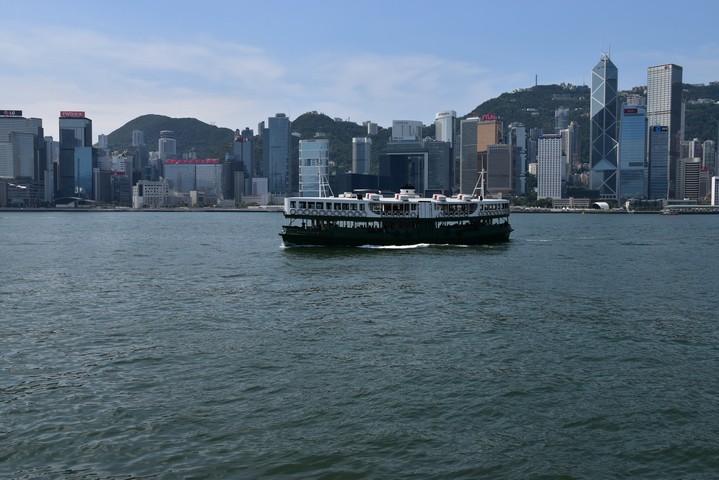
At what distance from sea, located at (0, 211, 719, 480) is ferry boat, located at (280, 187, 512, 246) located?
23046 mm

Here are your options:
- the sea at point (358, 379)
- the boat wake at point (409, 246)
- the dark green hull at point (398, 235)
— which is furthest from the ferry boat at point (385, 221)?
the sea at point (358, 379)

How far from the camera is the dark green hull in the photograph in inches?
2645

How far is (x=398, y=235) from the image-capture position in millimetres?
69625

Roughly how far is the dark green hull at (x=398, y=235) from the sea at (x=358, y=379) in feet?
75.0

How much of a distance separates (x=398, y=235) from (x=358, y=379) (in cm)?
4825

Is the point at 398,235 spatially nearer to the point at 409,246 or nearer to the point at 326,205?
the point at 409,246

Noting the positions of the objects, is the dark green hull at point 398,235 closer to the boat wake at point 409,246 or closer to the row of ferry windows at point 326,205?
the boat wake at point 409,246

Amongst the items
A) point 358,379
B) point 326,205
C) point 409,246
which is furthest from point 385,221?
point 358,379

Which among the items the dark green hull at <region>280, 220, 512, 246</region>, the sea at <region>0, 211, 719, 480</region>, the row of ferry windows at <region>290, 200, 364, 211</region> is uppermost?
the row of ferry windows at <region>290, 200, 364, 211</region>

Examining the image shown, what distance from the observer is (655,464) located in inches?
623

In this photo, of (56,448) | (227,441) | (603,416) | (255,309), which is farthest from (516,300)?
(56,448)

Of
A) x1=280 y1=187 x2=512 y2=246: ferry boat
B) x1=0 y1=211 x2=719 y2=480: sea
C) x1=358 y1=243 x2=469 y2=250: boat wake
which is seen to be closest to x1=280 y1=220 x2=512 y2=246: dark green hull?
x1=280 y1=187 x2=512 y2=246: ferry boat

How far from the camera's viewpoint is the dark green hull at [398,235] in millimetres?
67188

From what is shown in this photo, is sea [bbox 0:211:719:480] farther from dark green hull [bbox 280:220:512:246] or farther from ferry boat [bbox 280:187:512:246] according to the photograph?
ferry boat [bbox 280:187:512:246]
